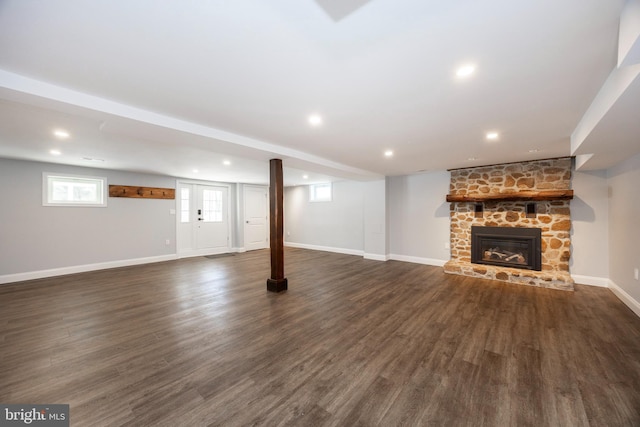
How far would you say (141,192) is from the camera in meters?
6.21

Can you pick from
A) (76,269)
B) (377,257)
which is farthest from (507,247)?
(76,269)

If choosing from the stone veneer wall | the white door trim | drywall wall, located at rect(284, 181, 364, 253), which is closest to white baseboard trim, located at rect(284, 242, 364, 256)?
drywall wall, located at rect(284, 181, 364, 253)

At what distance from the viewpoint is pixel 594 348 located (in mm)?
2336

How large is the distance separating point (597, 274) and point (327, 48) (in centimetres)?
594

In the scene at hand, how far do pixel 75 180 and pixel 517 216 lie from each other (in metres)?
9.45

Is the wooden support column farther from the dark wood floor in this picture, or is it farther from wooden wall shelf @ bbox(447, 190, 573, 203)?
wooden wall shelf @ bbox(447, 190, 573, 203)

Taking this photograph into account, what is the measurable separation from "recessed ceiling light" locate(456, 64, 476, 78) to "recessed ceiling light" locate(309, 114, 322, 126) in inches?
52.3

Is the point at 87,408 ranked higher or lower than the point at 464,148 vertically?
lower

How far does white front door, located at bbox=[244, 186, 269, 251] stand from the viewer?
8.41 meters

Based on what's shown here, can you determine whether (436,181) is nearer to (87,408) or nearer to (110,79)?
(110,79)

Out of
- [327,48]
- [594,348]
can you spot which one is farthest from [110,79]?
[594,348]

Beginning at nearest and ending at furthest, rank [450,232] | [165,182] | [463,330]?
[463,330], [450,232], [165,182]

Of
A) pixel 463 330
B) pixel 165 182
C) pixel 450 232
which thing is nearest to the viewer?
pixel 463 330

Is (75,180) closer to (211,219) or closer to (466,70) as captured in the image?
(211,219)
